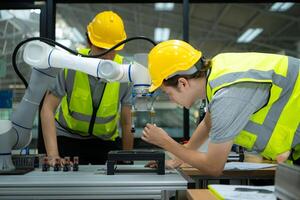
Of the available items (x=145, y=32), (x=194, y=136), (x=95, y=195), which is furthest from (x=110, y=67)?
(x=145, y=32)

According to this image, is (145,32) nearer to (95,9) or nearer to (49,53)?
(95,9)

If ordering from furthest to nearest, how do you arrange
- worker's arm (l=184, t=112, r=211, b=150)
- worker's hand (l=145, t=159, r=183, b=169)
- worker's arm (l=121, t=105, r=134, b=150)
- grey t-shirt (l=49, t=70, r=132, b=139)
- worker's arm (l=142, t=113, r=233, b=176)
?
1. worker's arm (l=121, t=105, r=134, b=150)
2. grey t-shirt (l=49, t=70, r=132, b=139)
3. worker's arm (l=184, t=112, r=211, b=150)
4. worker's hand (l=145, t=159, r=183, b=169)
5. worker's arm (l=142, t=113, r=233, b=176)

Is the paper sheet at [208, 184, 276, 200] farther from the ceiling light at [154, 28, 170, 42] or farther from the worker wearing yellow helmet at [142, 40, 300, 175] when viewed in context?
the ceiling light at [154, 28, 170, 42]

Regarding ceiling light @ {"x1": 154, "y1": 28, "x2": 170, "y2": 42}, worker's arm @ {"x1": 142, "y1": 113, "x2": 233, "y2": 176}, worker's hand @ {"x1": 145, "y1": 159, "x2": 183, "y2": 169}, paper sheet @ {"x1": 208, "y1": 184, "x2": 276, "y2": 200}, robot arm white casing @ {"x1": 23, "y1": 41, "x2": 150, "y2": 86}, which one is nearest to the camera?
paper sheet @ {"x1": 208, "y1": 184, "x2": 276, "y2": 200}

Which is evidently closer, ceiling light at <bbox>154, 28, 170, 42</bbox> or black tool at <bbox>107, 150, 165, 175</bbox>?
black tool at <bbox>107, 150, 165, 175</bbox>

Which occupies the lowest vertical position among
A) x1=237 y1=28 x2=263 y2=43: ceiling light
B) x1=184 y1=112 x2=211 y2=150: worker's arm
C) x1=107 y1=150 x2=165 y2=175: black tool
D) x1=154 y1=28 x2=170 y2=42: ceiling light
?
x1=107 y1=150 x2=165 y2=175: black tool

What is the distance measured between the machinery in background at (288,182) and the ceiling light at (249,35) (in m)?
7.27

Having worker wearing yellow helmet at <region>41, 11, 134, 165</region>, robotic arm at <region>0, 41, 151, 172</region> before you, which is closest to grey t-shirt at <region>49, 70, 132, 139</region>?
worker wearing yellow helmet at <region>41, 11, 134, 165</region>

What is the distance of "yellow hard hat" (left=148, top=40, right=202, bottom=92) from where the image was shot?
1436 millimetres

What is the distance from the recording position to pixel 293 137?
1.41 m

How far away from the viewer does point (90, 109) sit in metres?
2.15

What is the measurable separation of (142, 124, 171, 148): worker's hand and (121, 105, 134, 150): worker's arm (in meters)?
0.77

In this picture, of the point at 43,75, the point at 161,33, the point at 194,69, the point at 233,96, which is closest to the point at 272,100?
the point at 233,96

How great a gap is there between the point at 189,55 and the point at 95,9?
5.55 meters
